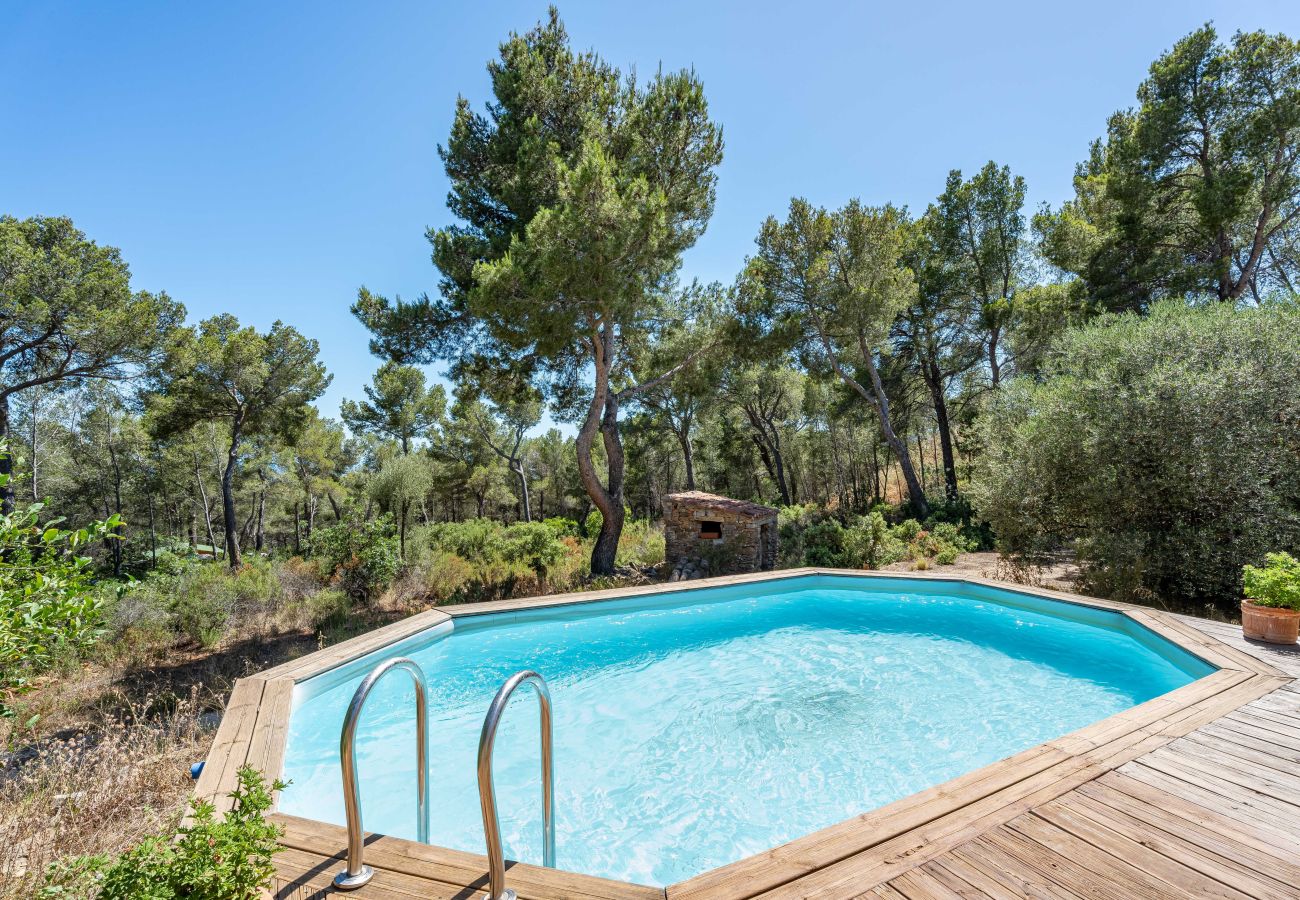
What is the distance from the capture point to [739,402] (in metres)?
19.7

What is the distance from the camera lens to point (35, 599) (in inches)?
92.7

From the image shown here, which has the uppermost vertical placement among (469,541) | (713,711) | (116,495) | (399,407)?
(399,407)

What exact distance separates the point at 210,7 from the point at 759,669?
1038 centimetres

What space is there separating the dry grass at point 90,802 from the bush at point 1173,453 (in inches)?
377

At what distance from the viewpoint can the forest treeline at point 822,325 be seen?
6.51 m

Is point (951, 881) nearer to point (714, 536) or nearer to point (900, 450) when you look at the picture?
point (714, 536)

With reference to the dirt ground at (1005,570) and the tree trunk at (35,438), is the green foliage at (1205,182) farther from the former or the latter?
the tree trunk at (35,438)

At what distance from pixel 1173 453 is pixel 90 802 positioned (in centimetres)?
1031

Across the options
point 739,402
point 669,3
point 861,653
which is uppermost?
point 669,3

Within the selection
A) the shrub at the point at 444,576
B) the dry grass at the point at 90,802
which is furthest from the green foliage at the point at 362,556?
the dry grass at the point at 90,802

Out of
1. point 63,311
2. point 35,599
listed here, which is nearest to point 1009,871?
point 35,599

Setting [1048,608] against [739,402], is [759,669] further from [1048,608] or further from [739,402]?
[739,402]

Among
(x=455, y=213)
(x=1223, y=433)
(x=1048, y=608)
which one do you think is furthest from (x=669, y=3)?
(x=1048, y=608)

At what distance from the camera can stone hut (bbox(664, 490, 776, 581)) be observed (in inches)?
420
